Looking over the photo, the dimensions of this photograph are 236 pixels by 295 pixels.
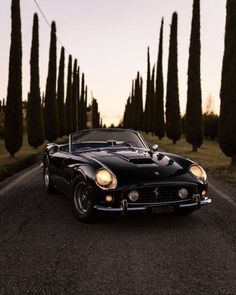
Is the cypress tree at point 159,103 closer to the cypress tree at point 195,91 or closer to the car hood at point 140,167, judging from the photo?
the cypress tree at point 195,91

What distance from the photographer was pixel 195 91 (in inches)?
889

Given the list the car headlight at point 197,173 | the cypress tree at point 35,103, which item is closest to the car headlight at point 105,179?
the car headlight at point 197,173

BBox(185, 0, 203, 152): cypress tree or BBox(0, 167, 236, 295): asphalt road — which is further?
BBox(185, 0, 203, 152): cypress tree

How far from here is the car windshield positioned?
308 inches

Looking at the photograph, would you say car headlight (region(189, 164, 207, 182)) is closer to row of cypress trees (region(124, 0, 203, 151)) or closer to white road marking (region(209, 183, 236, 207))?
white road marking (region(209, 183, 236, 207))

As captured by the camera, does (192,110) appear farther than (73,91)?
No

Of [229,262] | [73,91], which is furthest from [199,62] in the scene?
[73,91]

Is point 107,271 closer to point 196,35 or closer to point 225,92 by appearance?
point 225,92

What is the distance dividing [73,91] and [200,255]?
48.2 m

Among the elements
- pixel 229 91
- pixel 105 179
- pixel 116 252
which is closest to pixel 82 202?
pixel 105 179

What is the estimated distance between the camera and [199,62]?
2256cm

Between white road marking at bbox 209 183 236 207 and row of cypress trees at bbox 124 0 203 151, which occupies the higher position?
row of cypress trees at bbox 124 0 203 151

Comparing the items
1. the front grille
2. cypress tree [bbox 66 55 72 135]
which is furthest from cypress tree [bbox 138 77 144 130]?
the front grille

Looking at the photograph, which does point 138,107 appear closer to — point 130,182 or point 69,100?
point 69,100
